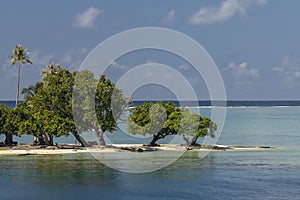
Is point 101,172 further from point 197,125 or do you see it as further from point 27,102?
point 27,102

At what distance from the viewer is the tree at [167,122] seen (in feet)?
340

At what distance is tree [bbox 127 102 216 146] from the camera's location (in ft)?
340

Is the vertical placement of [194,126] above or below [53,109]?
below

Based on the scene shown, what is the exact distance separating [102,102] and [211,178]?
36.7 meters

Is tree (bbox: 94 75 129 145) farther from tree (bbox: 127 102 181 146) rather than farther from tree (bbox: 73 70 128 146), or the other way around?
tree (bbox: 127 102 181 146)

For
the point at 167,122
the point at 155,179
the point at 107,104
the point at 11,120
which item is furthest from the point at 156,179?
the point at 11,120

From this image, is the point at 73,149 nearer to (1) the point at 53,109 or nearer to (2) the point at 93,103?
(1) the point at 53,109

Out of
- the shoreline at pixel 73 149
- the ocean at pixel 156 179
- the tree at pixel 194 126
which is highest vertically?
the tree at pixel 194 126

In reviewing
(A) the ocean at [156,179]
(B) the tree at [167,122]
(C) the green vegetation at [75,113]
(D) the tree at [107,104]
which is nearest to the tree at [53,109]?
(C) the green vegetation at [75,113]

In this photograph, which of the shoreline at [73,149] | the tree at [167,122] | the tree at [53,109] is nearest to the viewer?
the shoreline at [73,149]

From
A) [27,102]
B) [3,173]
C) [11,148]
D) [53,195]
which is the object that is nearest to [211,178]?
[53,195]

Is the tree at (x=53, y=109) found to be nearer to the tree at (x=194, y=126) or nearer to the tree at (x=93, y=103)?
the tree at (x=93, y=103)

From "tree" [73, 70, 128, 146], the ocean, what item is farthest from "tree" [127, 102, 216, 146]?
the ocean

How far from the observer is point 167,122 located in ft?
345
